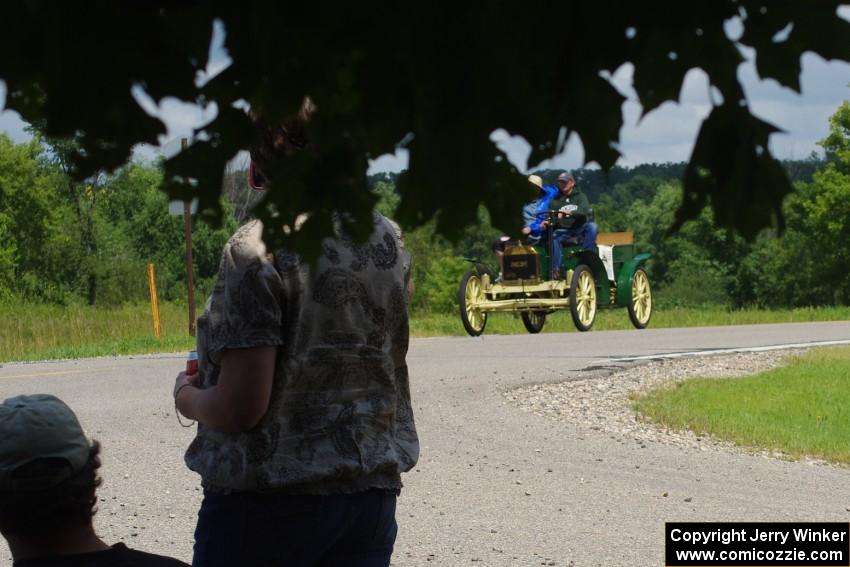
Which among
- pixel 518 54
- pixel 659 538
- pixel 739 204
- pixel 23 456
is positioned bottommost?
pixel 659 538

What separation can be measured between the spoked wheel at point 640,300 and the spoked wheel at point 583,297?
0.83 meters

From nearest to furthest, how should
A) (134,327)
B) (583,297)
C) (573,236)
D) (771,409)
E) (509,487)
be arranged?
1. (509,487)
2. (771,409)
3. (573,236)
4. (583,297)
5. (134,327)

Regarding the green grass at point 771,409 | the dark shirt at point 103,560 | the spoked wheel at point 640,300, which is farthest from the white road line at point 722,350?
the dark shirt at point 103,560

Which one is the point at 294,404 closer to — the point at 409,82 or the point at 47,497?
the point at 47,497

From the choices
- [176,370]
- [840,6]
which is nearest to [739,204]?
[840,6]

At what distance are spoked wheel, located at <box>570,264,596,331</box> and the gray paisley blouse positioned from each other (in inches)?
625

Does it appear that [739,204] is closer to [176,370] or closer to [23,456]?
[23,456]

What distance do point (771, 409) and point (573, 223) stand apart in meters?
8.42

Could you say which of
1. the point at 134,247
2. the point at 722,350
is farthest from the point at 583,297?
the point at 134,247

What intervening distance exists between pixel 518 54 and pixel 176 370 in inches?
517

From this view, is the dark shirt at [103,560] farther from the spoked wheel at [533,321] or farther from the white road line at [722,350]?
the spoked wheel at [533,321]

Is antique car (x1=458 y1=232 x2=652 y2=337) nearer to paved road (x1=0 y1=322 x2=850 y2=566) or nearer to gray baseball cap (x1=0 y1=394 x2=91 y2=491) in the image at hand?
paved road (x1=0 y1=322 x2=850 y2=566)

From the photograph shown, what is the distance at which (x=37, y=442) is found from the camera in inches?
106

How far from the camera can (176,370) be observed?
46.2 feet
